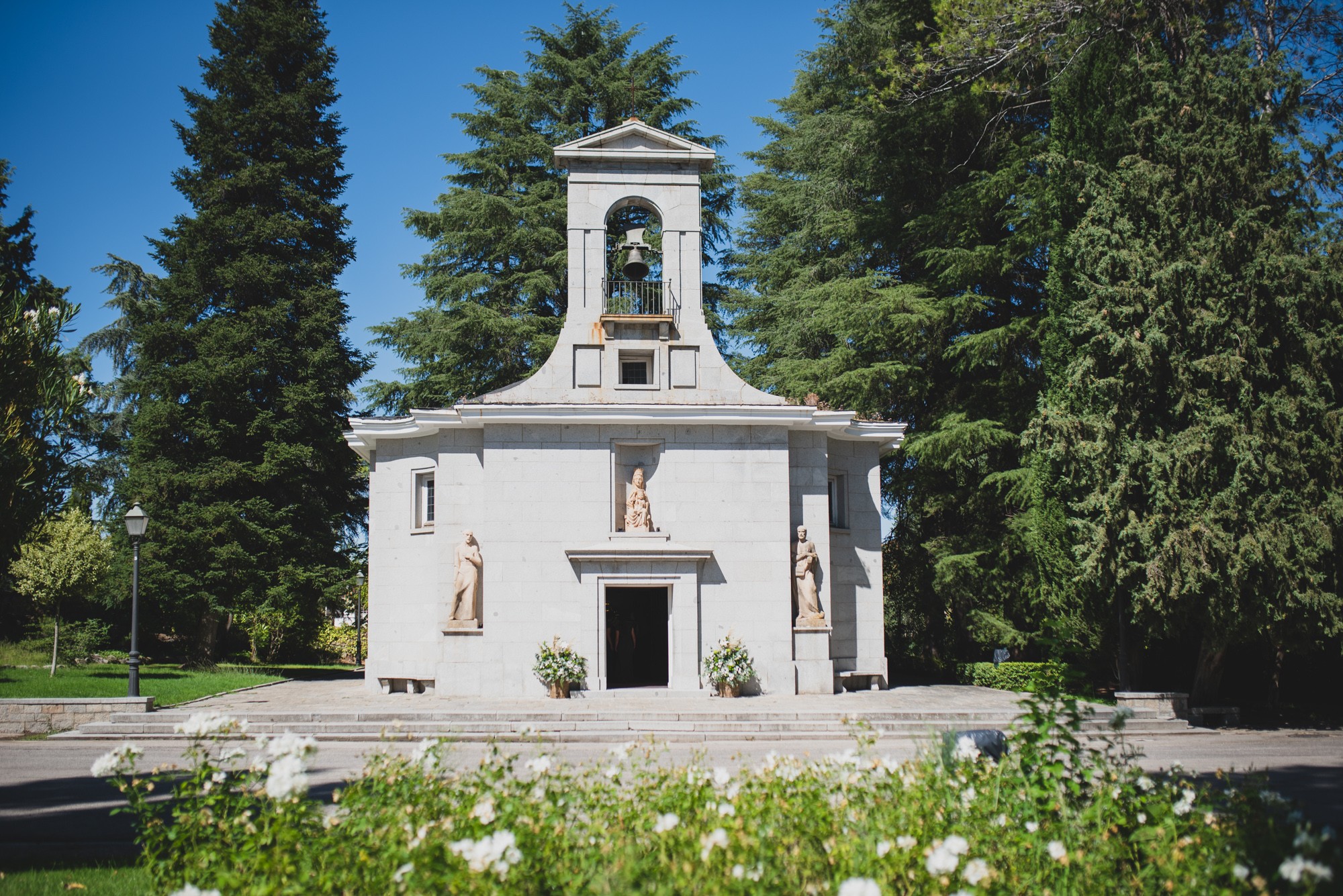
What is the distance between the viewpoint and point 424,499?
874 inches

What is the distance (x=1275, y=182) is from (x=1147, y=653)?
955cm

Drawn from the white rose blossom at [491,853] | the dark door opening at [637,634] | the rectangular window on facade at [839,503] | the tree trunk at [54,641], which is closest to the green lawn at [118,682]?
the tree trunk at [54,641]

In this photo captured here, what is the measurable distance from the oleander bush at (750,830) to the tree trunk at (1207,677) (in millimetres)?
13415

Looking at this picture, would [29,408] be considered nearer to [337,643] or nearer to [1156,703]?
[1156,703]

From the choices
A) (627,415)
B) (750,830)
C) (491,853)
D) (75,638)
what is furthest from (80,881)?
(75,638)

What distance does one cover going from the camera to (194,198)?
29.5 meters

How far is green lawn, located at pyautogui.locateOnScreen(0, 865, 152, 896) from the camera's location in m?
6.58

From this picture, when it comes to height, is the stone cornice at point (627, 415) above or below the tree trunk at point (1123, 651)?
above

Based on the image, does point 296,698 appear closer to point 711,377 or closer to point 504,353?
point 711,377

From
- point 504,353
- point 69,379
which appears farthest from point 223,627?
point 69,379

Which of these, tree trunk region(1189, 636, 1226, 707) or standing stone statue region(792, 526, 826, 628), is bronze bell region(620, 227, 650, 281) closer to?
standing stone statue region(792, 526, 826, 628)

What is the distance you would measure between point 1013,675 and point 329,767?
1527 centimetres

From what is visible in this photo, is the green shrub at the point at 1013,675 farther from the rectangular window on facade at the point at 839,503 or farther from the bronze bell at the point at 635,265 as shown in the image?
the bronze bell at the point at 635,265

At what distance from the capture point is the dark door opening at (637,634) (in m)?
22.9
